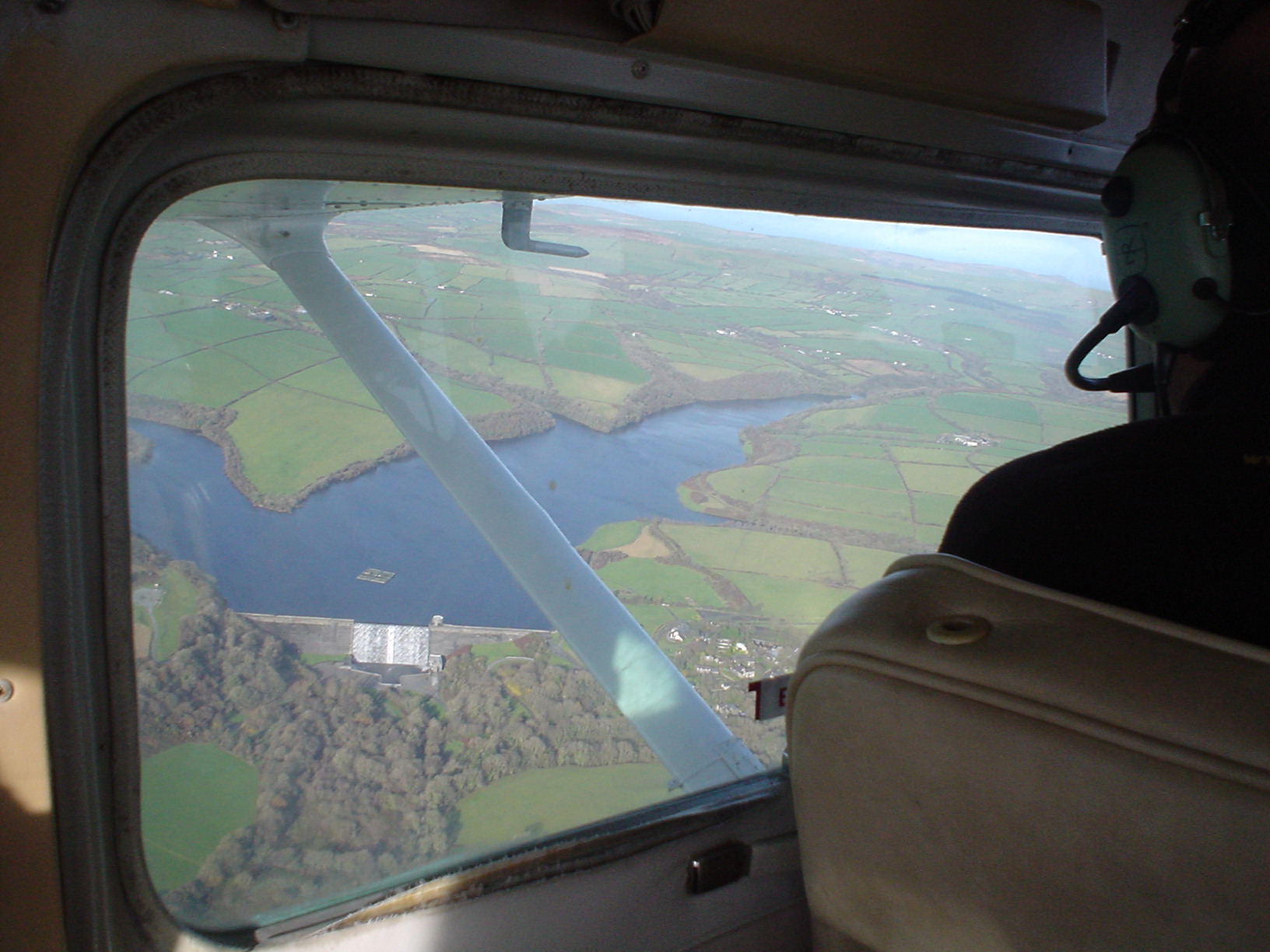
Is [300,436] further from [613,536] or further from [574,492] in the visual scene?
[613,536]

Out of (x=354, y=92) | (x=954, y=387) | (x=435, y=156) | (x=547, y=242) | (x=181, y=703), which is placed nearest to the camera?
(x=354, y=92)

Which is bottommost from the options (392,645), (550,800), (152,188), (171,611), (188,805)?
(550,800)

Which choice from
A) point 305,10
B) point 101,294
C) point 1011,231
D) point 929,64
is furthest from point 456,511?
point 1011,231

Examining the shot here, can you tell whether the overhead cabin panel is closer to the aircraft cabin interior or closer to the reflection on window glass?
the aircraft cabin interior

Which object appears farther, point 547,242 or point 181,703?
point 547,242

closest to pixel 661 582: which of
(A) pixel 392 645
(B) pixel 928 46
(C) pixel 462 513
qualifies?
(C) pixel 462 513

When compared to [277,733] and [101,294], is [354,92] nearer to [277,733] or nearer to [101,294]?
[101,294]
